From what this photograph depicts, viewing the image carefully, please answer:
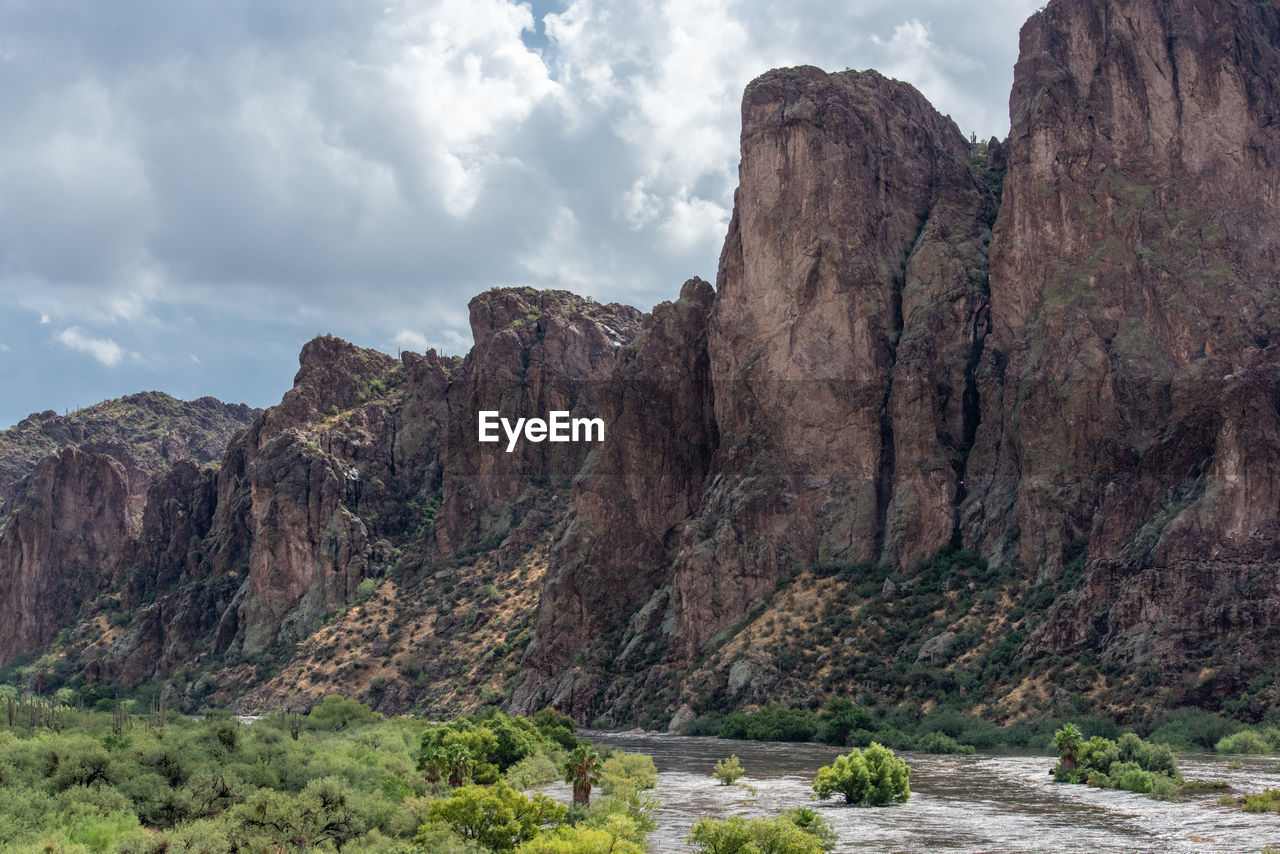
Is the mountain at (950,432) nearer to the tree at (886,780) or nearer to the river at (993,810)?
the river at (993,810)

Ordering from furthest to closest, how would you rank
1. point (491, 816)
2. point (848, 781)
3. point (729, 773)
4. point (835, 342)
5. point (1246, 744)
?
point (835, 342)
point (1246, 744)
point (729, 773)
point (848, 781)
point (491, 816)

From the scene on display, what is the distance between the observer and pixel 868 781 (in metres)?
69.9

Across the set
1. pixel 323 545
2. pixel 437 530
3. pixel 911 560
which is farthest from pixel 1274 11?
pixel 323 545

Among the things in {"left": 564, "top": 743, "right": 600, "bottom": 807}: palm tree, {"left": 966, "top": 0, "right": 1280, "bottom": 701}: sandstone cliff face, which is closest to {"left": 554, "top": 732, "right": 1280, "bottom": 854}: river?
{"left": 564, "top": 743, "right": 600, "bottom": 807}: palm tree

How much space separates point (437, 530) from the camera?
193625mm

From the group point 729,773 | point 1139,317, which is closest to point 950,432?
point 1139,317

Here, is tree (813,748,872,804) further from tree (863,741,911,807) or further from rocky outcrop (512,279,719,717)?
rocky outcrop (512,279,719,717)

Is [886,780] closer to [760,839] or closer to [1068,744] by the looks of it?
[1068,744]

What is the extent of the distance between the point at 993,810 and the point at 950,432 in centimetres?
7463

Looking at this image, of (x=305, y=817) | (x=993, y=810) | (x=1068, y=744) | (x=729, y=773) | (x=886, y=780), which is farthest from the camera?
(x=729, y=773)

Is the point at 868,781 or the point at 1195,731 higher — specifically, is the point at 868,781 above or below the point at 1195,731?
below

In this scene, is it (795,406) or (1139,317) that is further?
(795,406)

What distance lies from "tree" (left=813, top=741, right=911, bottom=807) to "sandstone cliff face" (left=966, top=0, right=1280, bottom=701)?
3658 cm

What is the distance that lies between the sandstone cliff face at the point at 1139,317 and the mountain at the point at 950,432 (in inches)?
11.2
